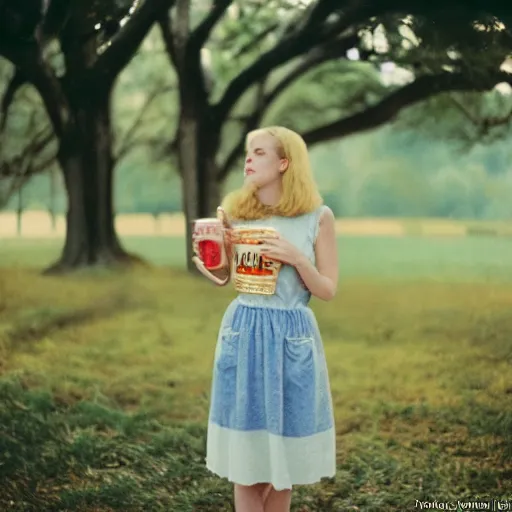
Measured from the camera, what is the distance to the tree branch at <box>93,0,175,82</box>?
10.2 feet

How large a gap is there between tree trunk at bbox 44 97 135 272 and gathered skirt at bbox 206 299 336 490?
3.57 ft

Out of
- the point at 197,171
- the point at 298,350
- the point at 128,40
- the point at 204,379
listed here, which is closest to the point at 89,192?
the point at 197,171

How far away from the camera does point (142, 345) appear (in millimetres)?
3213

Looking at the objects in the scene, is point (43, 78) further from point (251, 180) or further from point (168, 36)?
point (251, 180)

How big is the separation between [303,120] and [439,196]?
64 cm

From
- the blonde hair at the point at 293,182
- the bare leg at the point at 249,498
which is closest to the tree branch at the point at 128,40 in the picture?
the blonde hair at the point at 293,182

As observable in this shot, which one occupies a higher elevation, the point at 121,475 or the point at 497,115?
the point at 497,115

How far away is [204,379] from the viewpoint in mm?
3162

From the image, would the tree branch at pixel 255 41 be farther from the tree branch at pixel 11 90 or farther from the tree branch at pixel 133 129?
the tree branch at pixel 11 90

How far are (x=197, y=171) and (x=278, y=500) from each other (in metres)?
1.44

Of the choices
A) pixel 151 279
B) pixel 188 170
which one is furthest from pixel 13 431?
pixel 188 170

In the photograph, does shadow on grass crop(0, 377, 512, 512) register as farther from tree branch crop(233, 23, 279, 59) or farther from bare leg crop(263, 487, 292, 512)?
tree branch crop(233, 23, 279, 59)

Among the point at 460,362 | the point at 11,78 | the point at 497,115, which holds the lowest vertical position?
the point at 460,362

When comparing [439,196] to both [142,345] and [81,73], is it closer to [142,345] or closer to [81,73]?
[142,345]
